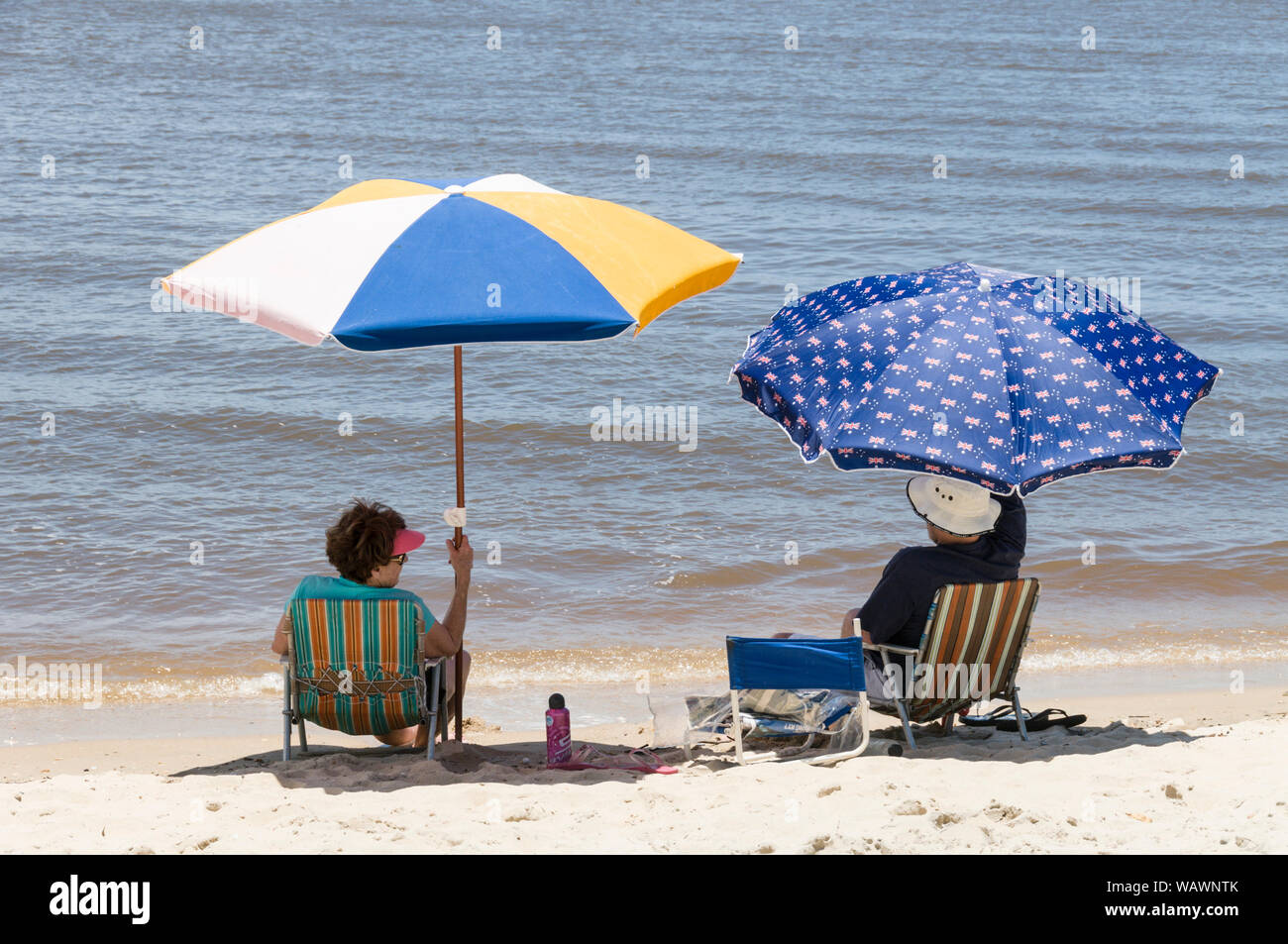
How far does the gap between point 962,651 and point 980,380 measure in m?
1.08

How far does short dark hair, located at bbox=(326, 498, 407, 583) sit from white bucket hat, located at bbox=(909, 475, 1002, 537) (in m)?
2.01

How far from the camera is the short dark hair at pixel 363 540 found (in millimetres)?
4820

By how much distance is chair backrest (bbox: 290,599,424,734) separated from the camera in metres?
4.80

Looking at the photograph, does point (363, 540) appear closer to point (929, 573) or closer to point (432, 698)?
point (432, 698)

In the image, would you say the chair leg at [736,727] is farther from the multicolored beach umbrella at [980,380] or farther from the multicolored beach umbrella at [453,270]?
the multicolored beach umbrella at [453,270]

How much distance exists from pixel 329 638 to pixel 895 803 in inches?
81.8

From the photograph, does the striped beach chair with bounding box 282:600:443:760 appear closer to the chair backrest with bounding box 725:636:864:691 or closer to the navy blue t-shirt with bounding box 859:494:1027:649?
the chair backrest with bounding box 725:636:864:691

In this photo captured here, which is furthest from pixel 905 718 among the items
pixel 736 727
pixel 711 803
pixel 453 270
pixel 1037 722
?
pixel 453 270

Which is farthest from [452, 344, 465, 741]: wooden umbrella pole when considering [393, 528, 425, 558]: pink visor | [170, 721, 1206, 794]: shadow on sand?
[393, 528, 425, 558]: pink visor

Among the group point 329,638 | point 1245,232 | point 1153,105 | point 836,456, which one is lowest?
point 329,638

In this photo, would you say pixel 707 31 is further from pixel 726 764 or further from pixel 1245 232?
pixel 726 764

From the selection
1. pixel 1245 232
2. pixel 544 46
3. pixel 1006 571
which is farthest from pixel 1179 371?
pixel 544 46

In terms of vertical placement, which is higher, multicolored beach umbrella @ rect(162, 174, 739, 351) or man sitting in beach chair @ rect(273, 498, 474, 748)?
multicolored beach umbrella @ rect(162, 174, 739, 351)

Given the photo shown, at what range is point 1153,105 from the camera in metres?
26.1
